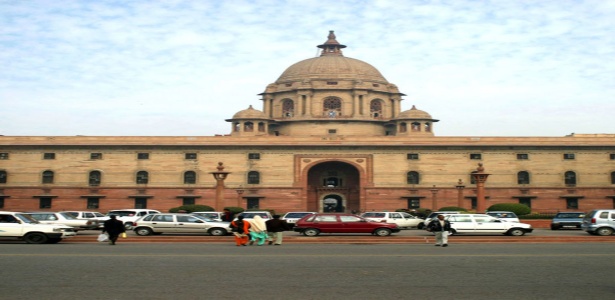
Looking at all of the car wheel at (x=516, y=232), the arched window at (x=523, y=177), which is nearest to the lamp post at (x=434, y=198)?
the arched window at (x=523, y=177)

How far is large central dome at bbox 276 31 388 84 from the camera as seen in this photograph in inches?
3004

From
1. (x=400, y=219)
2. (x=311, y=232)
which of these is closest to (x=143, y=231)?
(x=311, y=232)

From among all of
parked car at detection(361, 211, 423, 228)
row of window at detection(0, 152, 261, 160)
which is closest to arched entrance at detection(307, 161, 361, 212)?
row of window at detection(0, 152, 261, 160)

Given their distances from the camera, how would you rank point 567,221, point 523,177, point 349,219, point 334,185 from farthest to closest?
point 334,185 → point 523,177 → point 567,221 → point 349,219

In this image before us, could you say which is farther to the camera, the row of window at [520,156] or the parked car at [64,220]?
the row of window at [520,156]

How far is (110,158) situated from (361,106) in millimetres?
27906

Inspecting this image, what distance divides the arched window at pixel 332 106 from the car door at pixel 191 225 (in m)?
45.3

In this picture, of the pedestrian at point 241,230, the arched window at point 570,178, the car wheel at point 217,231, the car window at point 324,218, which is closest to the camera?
the pedestrian at point 241,230

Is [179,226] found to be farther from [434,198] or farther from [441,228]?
[434,198]

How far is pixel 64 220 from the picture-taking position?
33312 mm

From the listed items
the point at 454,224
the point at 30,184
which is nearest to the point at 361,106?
the point at 30,184

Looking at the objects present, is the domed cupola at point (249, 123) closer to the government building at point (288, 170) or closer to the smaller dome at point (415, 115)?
the government building at point (288, 170)

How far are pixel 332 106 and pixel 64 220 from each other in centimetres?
4526

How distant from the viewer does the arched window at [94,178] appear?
202 feet
